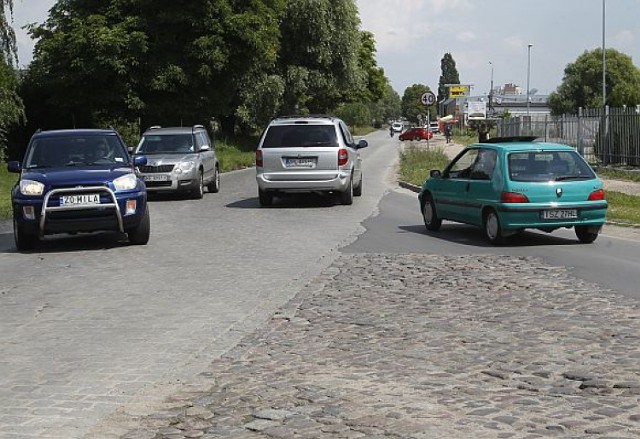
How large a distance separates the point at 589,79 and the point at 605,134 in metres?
89.5

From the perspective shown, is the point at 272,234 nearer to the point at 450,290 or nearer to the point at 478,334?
the point at 450,290

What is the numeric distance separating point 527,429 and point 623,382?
129cm

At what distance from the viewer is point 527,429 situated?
17.5 feet

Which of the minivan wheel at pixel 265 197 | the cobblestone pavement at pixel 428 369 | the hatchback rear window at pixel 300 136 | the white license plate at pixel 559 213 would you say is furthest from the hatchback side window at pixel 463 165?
the minivan wheel at pixel 265 197

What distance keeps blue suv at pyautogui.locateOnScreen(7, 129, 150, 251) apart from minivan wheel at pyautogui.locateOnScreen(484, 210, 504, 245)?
205 inches

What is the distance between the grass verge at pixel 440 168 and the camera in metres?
18.1

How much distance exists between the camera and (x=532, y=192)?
14125 millimetres

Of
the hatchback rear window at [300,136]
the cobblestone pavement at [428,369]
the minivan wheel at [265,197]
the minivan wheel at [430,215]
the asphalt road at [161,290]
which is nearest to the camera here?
the cobblestone pavement at [428,369]

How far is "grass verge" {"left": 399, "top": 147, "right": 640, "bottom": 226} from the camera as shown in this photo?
18094 millimetres

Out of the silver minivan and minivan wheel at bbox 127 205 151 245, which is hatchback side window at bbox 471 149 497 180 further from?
the silver minivan

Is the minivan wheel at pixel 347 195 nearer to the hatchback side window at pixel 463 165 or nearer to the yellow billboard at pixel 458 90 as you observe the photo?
the hatchback side window at pixel 463 165

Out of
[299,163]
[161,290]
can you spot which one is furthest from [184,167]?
[161,290]

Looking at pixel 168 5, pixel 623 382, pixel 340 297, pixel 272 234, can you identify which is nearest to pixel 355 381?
pixel 623 382

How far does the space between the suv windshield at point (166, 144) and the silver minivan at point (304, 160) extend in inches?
173
